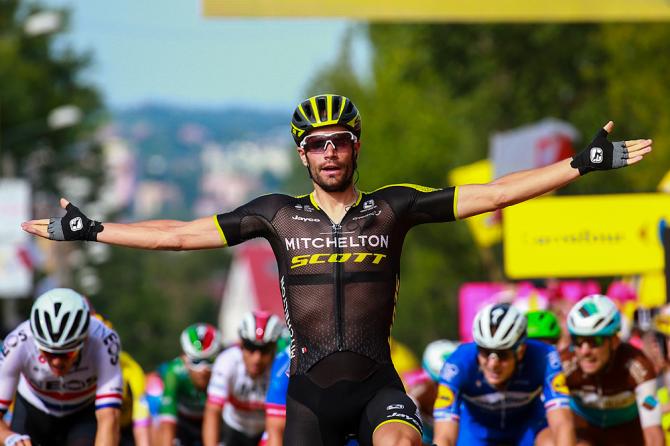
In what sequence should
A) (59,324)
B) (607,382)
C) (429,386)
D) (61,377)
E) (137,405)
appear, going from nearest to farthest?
1. (59,324)
2. (61,377)
3. (607,382)
4. (429,386)
5. (137,405)

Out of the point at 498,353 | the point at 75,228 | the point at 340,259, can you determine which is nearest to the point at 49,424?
the point at 75,228

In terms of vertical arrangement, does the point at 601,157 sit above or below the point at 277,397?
above

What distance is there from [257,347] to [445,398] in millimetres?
3010

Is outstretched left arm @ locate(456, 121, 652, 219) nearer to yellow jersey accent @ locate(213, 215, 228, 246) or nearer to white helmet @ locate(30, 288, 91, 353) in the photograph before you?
yellow jersey accent @ locate(213, 215, 228, 246)

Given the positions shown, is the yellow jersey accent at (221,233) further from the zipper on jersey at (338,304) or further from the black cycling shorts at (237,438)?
the black cycling shorts at (237,438)

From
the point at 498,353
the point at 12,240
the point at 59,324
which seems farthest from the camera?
the point at 12,240

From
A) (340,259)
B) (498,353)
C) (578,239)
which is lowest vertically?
(498,353)

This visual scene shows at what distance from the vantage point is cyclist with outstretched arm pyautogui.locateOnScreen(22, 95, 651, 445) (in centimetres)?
771

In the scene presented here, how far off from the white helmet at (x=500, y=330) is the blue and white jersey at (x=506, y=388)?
27 cm

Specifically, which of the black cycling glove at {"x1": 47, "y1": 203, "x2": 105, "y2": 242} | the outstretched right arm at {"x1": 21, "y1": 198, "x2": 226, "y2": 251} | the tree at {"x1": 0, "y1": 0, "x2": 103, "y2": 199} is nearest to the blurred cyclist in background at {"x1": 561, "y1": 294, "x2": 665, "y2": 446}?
the outstretched right arm at {"x1": 21, "y1": 198, "x2": 226, "y2": 251}

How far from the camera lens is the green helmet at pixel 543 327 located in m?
12.5

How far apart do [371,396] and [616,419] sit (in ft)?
14.8

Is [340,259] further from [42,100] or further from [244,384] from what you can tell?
[42,100]

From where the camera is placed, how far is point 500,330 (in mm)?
10133
